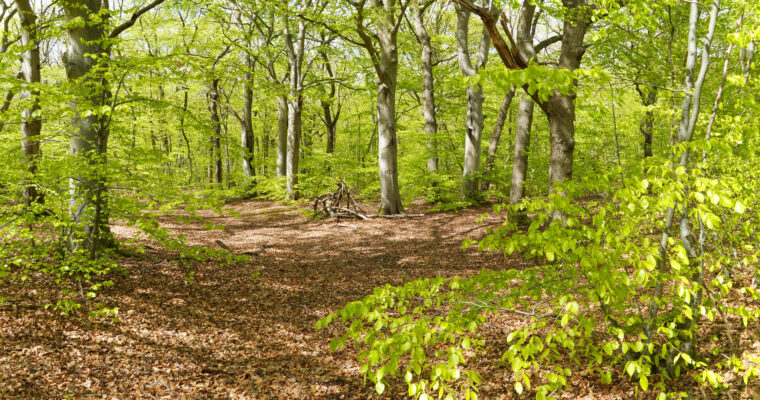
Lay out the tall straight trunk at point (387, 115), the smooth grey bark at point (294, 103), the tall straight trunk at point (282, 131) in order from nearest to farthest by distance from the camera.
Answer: the tall straight trunk at point (387, 115)
the smooth grey bark at point (294, 103)
the tall straight trunk at point (282, 131)

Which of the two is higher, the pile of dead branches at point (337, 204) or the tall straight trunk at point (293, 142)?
the tall straight trunk at point (293, 142)

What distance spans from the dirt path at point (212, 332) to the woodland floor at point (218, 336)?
15 mm

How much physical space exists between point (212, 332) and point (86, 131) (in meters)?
3.55

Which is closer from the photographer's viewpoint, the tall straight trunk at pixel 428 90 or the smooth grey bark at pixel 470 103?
the smooth grey bark at pixel 470 103

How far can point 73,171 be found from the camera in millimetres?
4660

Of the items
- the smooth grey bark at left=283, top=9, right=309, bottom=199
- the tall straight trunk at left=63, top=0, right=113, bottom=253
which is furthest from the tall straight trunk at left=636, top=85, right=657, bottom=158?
the smooth grey bark at left=283, top=9, right=309, bottom=199

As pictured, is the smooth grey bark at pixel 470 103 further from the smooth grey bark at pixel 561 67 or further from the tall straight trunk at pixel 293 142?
the tall straight trunk at pixel 293 142

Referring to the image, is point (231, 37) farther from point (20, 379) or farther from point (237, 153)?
point (20, 379)

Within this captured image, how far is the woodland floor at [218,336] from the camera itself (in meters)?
3.76

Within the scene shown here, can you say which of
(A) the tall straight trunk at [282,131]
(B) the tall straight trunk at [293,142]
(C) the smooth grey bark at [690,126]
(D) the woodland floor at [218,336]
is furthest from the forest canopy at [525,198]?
(A) the tall straight trunk at [282,131]

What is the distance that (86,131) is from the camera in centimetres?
591

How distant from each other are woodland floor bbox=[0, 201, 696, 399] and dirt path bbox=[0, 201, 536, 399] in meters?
0.02

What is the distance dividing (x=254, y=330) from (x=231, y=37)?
16259 millimetres

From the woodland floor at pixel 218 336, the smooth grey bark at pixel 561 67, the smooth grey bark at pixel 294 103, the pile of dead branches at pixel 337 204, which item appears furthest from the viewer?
the smooth grey bark at pixel 294 103
